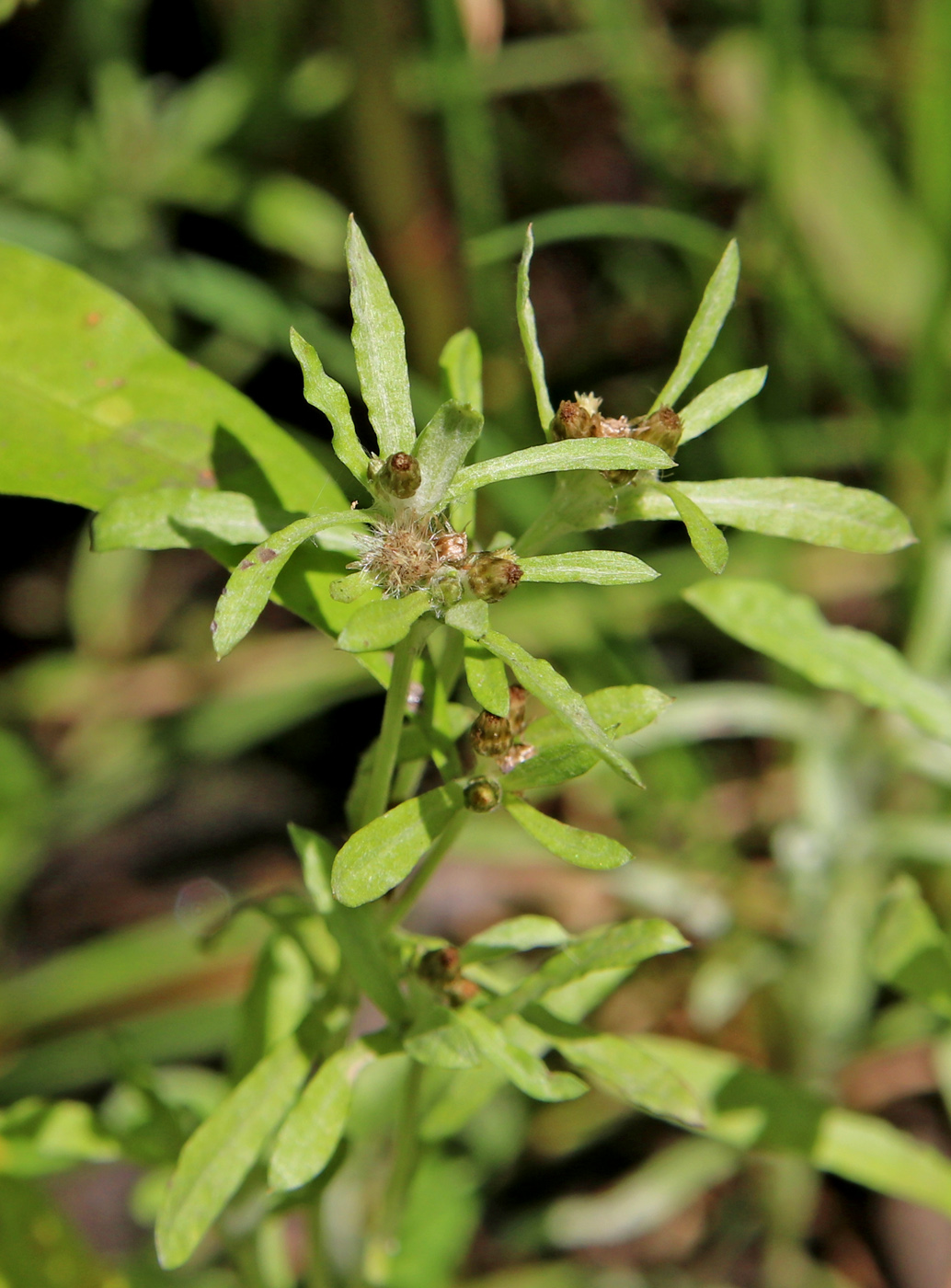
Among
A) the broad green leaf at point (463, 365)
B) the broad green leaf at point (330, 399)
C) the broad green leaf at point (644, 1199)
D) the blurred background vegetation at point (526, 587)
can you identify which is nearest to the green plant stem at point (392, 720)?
the broad green leaf at point (330, 399)

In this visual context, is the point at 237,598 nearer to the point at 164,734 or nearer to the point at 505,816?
the point at 505,816

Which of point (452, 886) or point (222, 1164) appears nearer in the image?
point (222, 1164)

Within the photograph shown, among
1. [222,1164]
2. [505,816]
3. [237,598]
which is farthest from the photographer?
[505,816]

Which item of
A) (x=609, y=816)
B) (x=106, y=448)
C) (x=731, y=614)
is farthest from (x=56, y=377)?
(x=609, y=816)

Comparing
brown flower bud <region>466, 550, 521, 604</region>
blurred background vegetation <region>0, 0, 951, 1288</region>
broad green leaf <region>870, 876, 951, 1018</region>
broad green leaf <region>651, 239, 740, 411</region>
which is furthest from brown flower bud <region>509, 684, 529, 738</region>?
blurred background vegetation <region>0, 0, 951, 1288</region>

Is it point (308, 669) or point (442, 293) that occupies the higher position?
point (442, 293)
